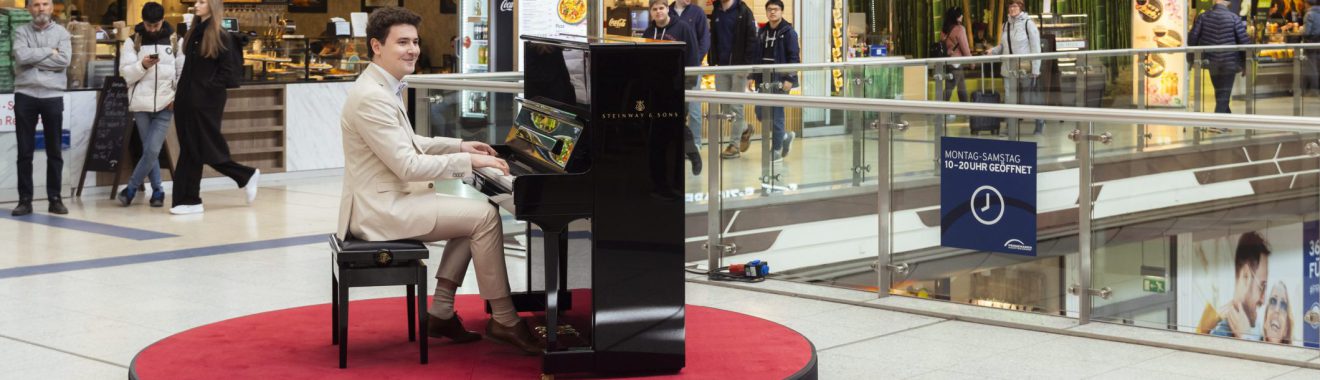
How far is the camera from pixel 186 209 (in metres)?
9.98

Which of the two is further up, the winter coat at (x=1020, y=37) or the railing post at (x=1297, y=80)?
the winter coat at (x=1020, y=37)

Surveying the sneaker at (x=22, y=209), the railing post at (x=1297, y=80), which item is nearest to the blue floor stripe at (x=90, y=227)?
the sneaker at (x=22, y=209)

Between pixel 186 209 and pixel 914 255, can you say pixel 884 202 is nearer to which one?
pixel 914 255

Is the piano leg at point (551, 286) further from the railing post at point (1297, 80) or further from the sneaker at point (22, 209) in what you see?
the railing post at point (1297, 80)

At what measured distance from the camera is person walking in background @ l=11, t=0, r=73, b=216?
9.80m

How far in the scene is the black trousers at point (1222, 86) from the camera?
13992 mm

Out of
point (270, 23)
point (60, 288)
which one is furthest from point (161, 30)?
point (270, 23)

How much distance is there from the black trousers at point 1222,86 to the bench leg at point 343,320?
11.0 meters

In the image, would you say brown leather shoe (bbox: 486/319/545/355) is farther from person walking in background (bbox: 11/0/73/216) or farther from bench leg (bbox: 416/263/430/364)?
person walking in background (bbox: 11/0/73/216)

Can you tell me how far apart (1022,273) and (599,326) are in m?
2.24

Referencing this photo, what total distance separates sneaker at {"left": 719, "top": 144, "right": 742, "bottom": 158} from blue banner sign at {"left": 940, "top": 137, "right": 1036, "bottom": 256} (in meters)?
1.28

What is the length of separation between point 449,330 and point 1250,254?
3.06 meters

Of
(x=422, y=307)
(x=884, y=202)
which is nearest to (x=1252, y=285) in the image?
(x=884, y=202)

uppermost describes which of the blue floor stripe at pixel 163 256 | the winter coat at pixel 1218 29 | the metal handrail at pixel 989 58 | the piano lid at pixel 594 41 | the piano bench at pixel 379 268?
the winter coat at pixel 1218 29
